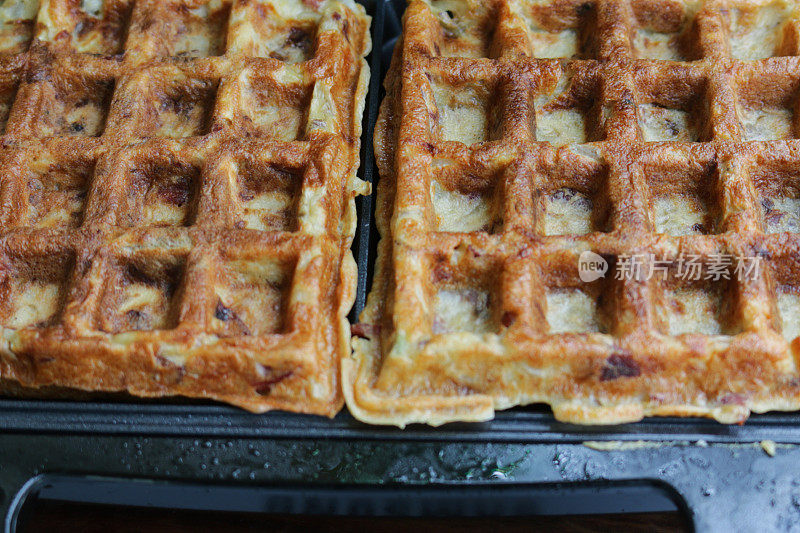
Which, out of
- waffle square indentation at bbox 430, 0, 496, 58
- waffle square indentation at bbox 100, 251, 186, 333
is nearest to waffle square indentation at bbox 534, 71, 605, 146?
waffle square indentation at bbox 430, 0, 496, 58

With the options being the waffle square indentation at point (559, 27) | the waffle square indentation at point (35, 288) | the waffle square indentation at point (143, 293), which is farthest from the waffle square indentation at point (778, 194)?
the waffle square indentation at point (35, 288)

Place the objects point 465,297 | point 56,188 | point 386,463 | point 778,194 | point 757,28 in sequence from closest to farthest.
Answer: point 386,463 < point 465,297 < point 778,194 < point 56,188 < point 757,28

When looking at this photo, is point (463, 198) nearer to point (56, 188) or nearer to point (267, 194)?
point (267, 194)

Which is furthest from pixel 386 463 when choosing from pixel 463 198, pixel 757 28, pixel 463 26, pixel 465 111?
pixel 757 28

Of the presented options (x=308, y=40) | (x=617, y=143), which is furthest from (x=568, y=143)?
(x=308, y=40)

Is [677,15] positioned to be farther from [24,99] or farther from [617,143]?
[24,99]

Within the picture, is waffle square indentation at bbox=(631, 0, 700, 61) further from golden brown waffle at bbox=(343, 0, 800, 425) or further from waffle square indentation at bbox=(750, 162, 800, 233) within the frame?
waffle square indentation at bbox=(750, 162, 800, 233)

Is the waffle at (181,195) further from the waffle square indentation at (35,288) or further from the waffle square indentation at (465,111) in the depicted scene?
the waffle square indentation at (465,111)
